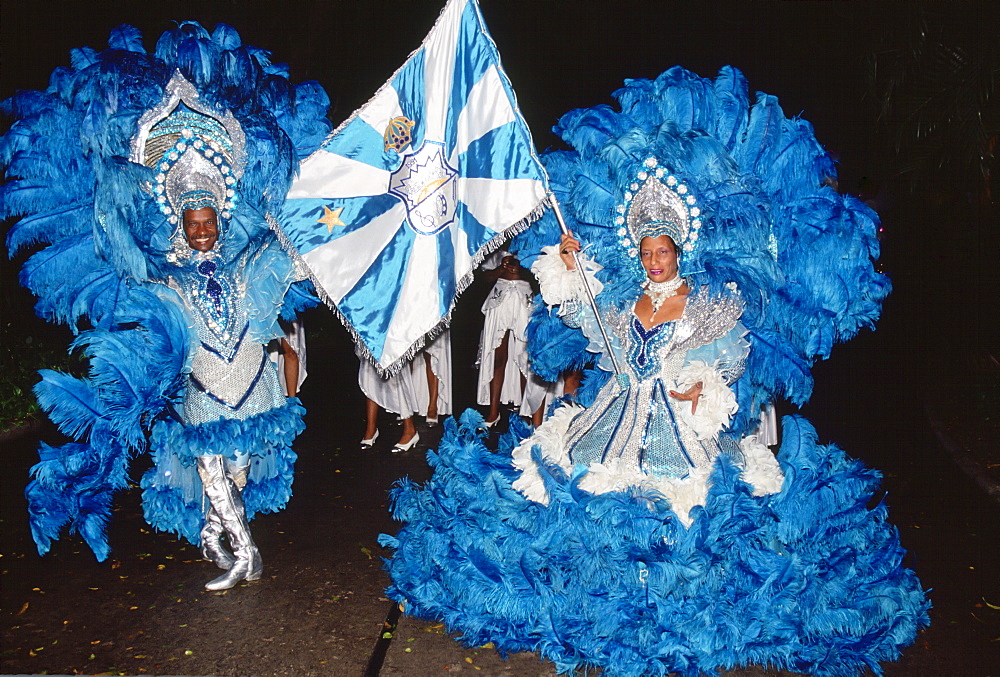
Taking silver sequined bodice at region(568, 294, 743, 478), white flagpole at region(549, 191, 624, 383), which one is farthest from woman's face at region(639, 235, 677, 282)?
white flagpole at region(549, 191, 624, 383)

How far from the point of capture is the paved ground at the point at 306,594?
4.19m

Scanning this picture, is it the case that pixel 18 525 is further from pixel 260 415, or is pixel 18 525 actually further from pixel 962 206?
pixel 962 206

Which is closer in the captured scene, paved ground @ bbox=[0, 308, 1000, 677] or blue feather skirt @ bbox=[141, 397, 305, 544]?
paved ground @ bbox=[0, 308, 1000, 677]

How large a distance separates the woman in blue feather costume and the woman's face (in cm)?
1

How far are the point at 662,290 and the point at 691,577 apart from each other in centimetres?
141

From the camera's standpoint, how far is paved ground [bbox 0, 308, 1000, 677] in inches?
165

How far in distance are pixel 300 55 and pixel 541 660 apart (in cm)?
1183

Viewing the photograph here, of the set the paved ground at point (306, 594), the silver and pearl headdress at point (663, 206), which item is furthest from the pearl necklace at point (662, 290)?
the paved ground at point (306, 594)

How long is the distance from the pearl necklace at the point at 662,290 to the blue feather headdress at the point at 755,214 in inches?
2.9

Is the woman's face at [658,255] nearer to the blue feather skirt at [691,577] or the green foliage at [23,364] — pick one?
the blue feather skirt at [691,577]

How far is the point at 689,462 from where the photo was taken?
4.32 meters

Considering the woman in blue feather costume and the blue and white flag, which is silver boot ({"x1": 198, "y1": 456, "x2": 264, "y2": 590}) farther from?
the blue and white flag

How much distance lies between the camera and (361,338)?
14.9ft

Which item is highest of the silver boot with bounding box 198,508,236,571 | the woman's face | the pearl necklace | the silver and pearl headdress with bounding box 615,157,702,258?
the silver and pearl headdress with bounding box 615,157,702,258
